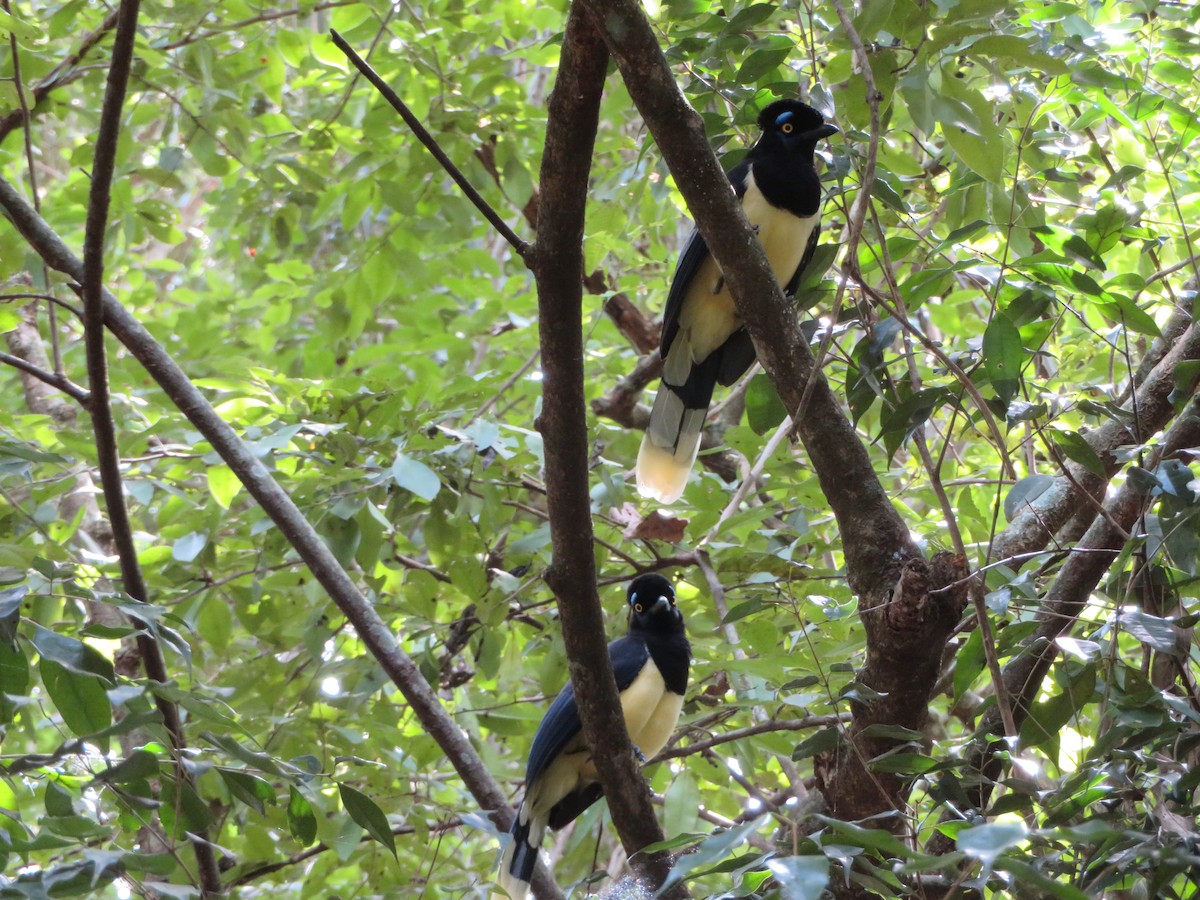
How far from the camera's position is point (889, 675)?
1.99m

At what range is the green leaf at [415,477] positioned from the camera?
2.68 meters

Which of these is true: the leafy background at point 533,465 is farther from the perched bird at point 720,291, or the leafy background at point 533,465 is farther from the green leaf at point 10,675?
the perched bird at point 720,291

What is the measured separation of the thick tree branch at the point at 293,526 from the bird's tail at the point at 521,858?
1.14ft

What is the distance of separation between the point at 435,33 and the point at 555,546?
8.68 ft

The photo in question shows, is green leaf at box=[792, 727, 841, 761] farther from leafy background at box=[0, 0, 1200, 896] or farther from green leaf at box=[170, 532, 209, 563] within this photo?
green leaf at box=[170, 532, 209, 563]

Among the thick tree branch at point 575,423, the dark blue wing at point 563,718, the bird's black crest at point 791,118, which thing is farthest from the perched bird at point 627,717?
the bird's black crest at point 791,118

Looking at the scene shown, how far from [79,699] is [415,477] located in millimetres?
1099

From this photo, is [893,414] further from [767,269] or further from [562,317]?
[562,317]

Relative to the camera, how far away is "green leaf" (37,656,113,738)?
1703 millimetres

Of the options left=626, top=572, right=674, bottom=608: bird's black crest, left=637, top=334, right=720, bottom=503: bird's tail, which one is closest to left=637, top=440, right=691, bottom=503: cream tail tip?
left=637, top=334, right=720, bottom=503: bird's tail

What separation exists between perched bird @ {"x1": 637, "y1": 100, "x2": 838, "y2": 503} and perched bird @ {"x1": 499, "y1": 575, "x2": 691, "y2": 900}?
38cm

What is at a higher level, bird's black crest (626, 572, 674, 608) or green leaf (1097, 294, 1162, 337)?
green leaf (1097, 294, 1162, 337)

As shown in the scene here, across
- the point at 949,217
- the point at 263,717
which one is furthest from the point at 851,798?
the point at 263,717

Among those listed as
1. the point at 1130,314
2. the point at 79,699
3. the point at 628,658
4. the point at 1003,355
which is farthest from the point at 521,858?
the point at 1130,314
